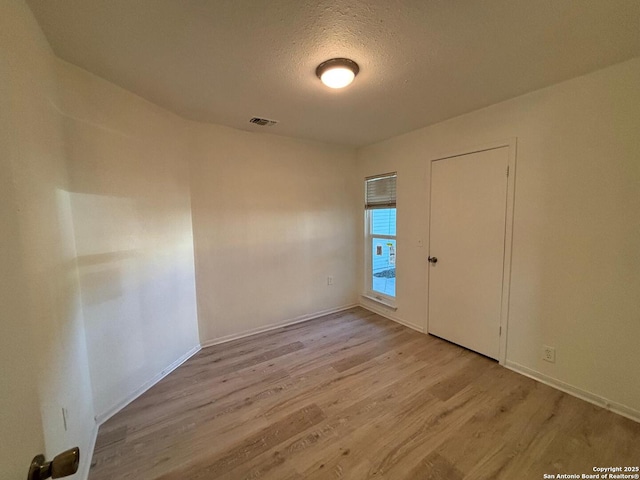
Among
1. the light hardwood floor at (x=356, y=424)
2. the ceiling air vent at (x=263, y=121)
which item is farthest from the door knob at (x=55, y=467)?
the ceiling air vent at (x=263, y=121)

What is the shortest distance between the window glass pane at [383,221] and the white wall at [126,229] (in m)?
2.48

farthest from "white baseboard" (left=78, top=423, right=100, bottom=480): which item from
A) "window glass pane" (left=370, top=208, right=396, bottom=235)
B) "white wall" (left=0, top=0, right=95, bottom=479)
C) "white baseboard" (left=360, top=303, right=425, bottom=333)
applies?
"window glass pane" (left=370, top=208, right=396, bottom=235)

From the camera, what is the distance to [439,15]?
1.30m

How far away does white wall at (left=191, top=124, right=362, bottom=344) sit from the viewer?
9.14 ft

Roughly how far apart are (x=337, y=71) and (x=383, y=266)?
2646mm

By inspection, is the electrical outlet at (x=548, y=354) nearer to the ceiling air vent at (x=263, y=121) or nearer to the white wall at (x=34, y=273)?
the white wall at (x=34, y=273)

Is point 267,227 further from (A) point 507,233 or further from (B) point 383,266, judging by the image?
(A) point 507,233

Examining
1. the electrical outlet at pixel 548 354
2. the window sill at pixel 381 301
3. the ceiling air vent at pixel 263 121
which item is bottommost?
the window sill at pixel 381 301

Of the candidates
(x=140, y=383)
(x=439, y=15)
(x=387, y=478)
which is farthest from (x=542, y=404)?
(x=140, y=383)

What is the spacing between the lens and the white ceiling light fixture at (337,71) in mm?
1641

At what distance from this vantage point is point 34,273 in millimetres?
1058

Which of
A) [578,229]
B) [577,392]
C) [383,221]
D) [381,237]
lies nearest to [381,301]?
[381,237]

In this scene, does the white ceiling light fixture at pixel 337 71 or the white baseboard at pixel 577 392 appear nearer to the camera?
the white ceiling light fixture at pixel 337 71

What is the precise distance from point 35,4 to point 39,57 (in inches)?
9.2
